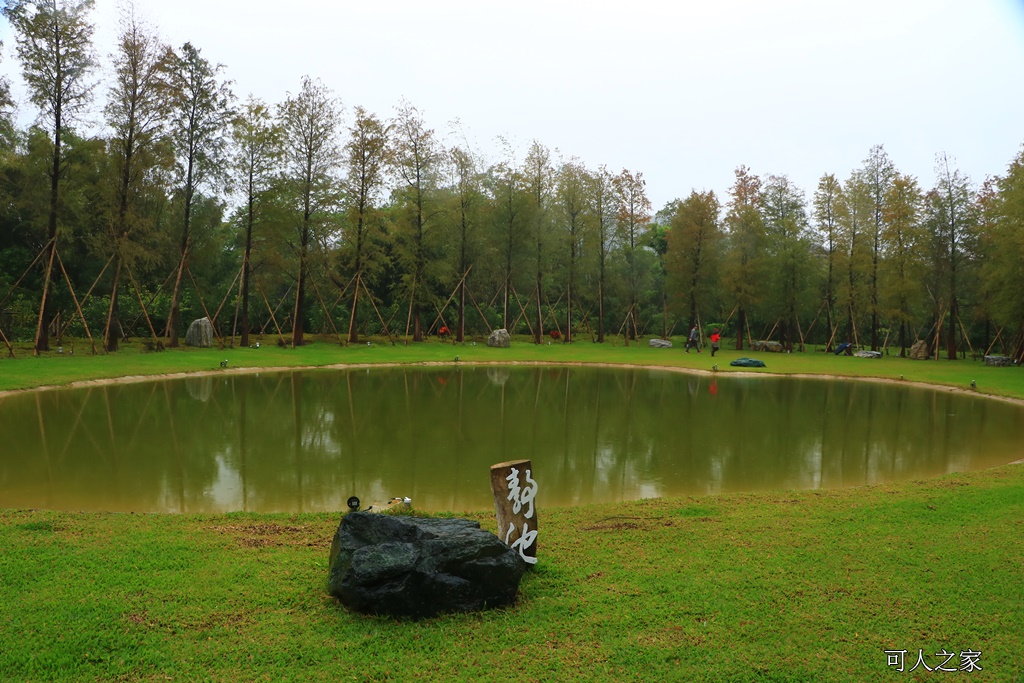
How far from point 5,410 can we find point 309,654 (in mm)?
12610

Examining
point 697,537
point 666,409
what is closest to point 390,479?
point 697,537

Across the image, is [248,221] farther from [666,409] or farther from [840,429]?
[840,429]

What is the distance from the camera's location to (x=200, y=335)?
28656 mm

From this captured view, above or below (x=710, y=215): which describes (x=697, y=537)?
below

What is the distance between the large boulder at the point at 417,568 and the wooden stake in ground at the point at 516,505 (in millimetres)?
299

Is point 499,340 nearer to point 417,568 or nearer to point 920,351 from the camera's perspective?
point 920,351

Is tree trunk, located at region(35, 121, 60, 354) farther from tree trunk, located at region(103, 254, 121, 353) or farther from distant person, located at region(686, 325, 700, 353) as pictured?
distant person, located at region(686, 325, 700, 353)

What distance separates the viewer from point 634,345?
40562 millimetres

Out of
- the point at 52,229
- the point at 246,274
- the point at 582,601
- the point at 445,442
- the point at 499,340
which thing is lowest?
the point at 445,442

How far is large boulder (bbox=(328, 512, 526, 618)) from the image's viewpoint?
171 inches

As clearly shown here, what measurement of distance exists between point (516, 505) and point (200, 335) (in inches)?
1054

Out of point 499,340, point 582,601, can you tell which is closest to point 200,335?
point 499,340

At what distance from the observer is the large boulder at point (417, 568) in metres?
4.35

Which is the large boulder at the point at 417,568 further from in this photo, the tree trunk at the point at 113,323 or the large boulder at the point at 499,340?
the large boulder at the point at 499,340
